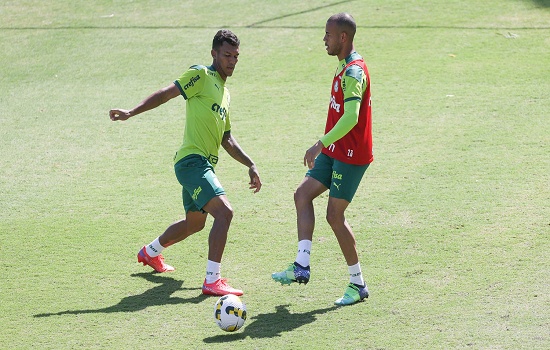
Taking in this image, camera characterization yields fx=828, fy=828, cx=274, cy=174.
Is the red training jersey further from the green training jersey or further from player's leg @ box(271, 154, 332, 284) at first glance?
the green training jersey

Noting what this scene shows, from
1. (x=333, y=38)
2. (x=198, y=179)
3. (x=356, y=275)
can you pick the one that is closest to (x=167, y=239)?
(x=198, y=179)

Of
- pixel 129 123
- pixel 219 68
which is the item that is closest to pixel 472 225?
pixel 219 68

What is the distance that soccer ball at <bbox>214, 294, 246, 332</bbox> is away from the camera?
21.2ft

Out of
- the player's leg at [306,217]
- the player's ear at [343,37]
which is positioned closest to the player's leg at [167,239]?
the player's leg at [306,217]

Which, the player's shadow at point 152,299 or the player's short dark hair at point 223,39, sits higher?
the player's short dark hair at point 223,39

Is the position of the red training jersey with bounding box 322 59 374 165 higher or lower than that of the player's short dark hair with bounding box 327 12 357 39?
lower

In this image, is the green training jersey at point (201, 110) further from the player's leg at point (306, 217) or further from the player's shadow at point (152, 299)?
the player's shadow at point (152, 299)

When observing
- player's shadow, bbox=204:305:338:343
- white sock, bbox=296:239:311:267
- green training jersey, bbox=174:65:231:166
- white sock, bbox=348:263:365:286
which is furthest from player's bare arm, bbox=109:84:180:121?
white sock, bbox=348:263:365:286

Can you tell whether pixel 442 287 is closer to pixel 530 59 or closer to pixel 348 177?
pixel 348 177

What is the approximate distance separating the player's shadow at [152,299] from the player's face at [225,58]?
200 centimetres

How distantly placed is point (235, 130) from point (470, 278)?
16.7 feet

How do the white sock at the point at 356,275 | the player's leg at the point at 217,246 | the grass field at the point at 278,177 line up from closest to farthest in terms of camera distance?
the grass field at the point at 278,177 < the white sock at the point at 356,275 < the player's leg at the point at 217,246

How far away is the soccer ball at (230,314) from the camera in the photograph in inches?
255

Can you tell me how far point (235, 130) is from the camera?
11625 mm
